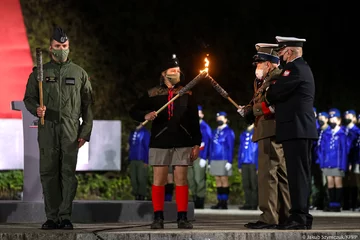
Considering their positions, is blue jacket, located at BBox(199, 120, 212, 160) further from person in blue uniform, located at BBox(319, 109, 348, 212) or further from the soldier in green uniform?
the soldier in green uniform

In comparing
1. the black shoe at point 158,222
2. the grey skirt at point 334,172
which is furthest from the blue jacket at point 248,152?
the black shoe at point 158,222

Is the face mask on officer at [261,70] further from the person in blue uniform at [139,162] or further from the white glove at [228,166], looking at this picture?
the person in blue uniform at [139,162]

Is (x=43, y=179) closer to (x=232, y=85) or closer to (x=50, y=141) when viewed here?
(x=50, y=141)

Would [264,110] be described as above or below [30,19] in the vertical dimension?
below

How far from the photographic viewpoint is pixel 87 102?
11750 mm

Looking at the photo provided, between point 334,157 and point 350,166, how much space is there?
65 centimetres

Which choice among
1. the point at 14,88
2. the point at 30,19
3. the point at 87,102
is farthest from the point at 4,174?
the point at 87,102

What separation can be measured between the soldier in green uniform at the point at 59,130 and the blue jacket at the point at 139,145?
934 centimetres

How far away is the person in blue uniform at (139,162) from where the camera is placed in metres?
21.0

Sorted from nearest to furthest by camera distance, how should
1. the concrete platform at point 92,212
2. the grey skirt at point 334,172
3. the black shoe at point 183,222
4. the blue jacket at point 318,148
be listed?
1. the black shoe at point 183,222
2. the concrete platform at point 92,212
3. the grey skirt at point 334,172
4. the blue jacket at point 318,148

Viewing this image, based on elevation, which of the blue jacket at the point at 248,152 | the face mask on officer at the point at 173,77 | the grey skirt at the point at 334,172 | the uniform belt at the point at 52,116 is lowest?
the grey skirt at the point at 334,172

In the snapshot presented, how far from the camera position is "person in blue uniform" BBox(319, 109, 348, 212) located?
1972cm

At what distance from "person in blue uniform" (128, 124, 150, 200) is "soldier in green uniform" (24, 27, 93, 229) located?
30.7 feet

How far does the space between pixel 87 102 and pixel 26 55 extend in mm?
9790
